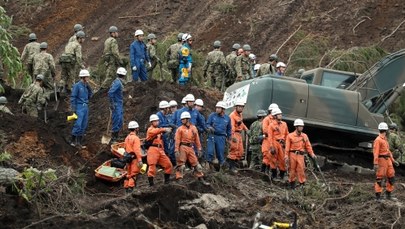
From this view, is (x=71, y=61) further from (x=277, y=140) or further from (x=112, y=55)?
(x=277, y=140)

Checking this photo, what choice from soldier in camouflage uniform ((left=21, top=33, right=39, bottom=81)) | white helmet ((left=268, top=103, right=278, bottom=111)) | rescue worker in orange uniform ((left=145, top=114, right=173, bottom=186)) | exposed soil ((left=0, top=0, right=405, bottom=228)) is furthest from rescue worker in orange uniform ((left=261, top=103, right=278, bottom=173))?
soldier in camouflage uniform ((left=21, top=33, right=39, bottom=81))

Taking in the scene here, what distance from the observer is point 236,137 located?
24.7m

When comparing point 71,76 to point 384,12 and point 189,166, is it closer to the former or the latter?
point 189,166

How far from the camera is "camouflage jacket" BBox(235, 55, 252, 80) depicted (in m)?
30.6

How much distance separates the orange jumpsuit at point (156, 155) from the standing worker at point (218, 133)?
1.80m

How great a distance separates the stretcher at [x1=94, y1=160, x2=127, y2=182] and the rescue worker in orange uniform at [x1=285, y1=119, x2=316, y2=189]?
3.25 meters

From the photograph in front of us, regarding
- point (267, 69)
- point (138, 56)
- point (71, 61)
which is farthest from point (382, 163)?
point (71, 61)

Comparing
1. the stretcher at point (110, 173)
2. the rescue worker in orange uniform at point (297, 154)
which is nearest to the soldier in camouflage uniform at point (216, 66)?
the rescue worker in orange uniform at point (297, 154)

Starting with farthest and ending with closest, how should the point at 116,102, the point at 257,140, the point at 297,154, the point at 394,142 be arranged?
the point at 394,142 < the point at 116,102 < the point at 257,140 < the point at 297,154

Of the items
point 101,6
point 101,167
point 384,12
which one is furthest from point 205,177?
point 101,6

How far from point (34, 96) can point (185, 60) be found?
442 centimetres

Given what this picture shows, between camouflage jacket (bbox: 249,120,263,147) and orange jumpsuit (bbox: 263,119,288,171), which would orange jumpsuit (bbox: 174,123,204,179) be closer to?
orange jumpsuit (bbox: 263,119,288,171)

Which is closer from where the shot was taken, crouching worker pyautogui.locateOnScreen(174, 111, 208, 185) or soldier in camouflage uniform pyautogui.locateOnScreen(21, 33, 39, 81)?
crouching worker pyautogui.locateOnScreen(174, 111, 208, 185)

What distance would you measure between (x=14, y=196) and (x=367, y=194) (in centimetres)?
767
